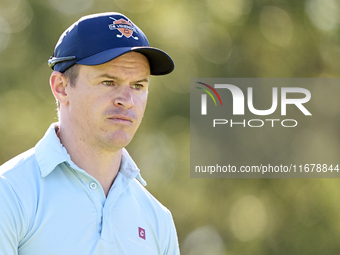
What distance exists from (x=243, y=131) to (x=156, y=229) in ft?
27.3

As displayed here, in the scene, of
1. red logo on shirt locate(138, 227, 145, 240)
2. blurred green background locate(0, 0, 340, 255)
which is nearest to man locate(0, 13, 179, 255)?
red logo on shirt locate(138, 227, 145, 240)

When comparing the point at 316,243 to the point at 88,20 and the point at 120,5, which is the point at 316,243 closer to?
the point at 120,5

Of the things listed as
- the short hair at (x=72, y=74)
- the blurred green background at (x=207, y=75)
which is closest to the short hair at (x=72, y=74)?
the short hair at (x=72, y=74)

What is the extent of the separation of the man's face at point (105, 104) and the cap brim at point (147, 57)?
0.13ft

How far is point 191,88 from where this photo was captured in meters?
11.2

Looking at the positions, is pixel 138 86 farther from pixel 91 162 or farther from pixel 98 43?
pixel 91 162

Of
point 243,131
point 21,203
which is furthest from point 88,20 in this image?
point 243,131

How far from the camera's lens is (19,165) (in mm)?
2467

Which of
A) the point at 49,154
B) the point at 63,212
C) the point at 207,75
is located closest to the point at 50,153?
the point at 49,154

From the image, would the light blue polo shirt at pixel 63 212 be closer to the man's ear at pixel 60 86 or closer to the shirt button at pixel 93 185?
the shirt button at pixel 93 185

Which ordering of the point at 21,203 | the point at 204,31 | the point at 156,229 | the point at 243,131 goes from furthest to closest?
1. the point at 204,31
2. the point at 243,131
3. the point at 156,229
4. the point at 21,203

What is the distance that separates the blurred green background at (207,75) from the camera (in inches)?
438

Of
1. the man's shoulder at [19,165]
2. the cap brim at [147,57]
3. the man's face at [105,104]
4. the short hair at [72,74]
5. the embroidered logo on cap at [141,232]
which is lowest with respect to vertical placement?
the embroidered logo on cap at [141,232]

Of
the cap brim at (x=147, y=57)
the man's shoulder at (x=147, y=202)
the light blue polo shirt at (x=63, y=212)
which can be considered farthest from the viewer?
the man's shoulder at (x=147, y=202)
